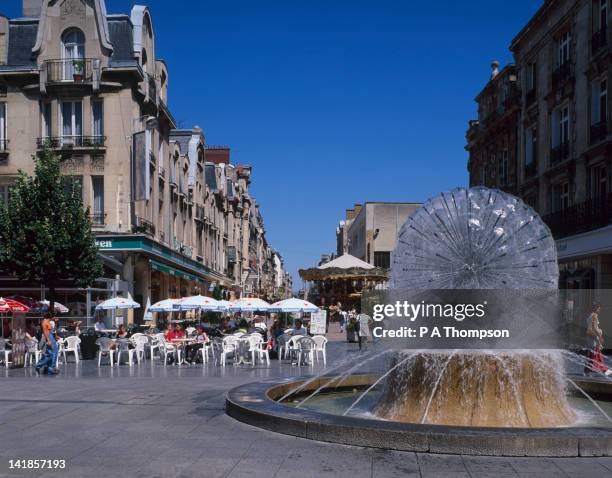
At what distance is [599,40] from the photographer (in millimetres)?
26828

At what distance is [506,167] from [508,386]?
109 feet

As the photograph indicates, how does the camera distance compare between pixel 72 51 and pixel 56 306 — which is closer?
pixel 56 306

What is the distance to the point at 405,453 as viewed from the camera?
7.72 m

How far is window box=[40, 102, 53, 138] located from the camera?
31.0 m

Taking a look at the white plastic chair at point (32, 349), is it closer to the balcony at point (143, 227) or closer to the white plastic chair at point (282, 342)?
the white plastic chair at point (282, 342)

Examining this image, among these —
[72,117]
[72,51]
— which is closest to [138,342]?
[72,117]

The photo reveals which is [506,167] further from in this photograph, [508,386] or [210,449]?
[210,449]

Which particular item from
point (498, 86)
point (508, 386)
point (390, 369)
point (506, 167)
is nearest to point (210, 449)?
point (390, 369)

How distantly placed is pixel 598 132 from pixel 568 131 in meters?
3.21

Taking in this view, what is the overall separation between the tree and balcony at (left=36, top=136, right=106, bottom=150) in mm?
5205

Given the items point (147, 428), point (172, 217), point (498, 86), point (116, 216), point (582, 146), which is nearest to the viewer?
point (147, 428)

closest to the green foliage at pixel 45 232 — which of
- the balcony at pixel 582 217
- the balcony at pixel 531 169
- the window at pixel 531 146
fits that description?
the balcony at pixel 582 217

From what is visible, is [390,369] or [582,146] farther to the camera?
[582,146]

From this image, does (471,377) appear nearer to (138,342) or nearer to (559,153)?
(138,342)
